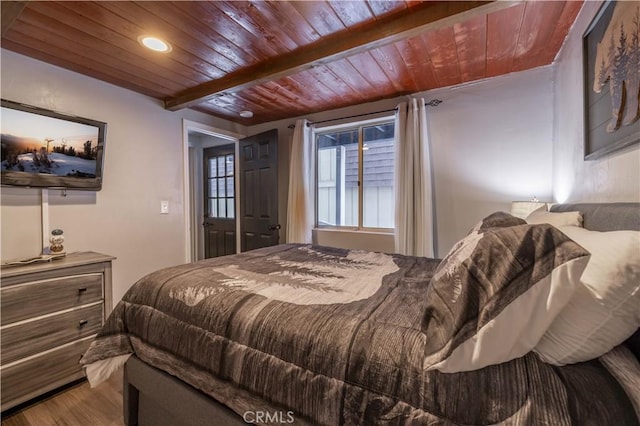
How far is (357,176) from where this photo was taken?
345 centimetres

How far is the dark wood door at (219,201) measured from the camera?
420cm

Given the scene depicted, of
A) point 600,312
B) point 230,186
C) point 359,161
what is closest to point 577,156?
point 600,312

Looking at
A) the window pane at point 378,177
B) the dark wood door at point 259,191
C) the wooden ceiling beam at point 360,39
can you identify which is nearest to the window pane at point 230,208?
the dark wood door at point 259,191

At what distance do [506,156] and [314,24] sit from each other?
207 centimetres

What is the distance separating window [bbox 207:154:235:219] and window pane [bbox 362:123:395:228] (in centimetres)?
210

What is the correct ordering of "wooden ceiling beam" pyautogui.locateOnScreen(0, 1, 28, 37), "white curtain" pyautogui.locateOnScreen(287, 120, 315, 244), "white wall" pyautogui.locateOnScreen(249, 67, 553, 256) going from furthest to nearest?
"white curtain" pyautogui.locateOnScreen(287, 120, 315, 244) → "white wall" pyautogui.locateOnScreen(249, 67, 553, 256) → "wooden ceiling beam" pyautogui.locateOnScreen(0, 1, 28, 37)

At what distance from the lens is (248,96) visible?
293cm

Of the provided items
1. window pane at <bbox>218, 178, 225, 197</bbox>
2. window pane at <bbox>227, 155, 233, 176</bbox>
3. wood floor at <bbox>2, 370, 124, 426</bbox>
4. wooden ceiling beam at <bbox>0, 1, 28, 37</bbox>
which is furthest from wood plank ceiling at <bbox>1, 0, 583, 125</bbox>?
wood floor at <bbox>2, 370, 124, 426</bbox>

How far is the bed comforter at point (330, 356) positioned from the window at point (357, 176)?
5.74 feet

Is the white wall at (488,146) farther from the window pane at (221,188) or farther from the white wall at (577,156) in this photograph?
the window pane at (221,188)

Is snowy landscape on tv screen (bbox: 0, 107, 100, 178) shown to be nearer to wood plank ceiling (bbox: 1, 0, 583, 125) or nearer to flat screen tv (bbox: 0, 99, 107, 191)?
flat screen tv (bbox: 0, 99, 107, 191)

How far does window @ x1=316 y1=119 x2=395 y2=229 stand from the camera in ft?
10.8

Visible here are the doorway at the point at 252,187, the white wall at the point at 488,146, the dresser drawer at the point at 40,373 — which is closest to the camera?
the dresser drawer at the point at 40,373

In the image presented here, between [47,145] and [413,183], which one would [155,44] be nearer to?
[47,145]
